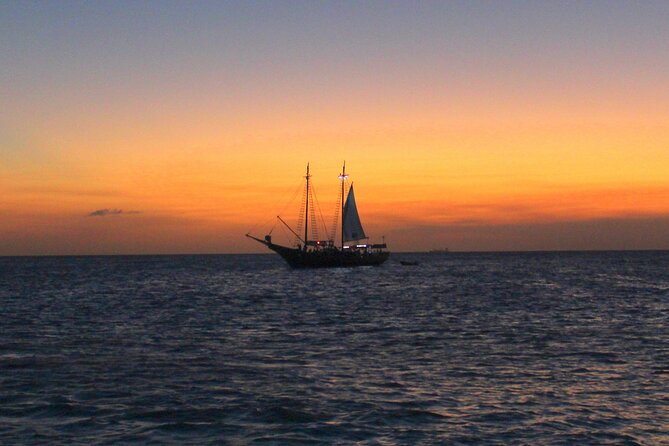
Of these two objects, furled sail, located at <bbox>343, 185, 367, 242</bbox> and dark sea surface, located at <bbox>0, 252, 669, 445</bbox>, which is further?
furled sail, located at <bbox>343, 185, 367, 242</bbox>

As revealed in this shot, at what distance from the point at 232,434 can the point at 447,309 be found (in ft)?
120

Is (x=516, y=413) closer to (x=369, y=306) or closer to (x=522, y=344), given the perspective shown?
(x=522, y=344)

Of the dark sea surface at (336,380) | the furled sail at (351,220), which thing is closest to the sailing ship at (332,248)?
the furled sail at (351,220)

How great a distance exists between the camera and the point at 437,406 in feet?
60.3

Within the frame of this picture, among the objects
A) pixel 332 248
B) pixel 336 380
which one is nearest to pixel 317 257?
pixel 332 248

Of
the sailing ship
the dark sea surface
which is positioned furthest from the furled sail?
the dark sea surface

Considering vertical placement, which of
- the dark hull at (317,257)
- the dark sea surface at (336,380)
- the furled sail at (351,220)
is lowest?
the dark sea surface at (336,380)

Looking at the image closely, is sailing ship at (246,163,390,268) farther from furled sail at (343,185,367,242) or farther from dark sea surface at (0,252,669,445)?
dark sea surface at (0,252,669,445)

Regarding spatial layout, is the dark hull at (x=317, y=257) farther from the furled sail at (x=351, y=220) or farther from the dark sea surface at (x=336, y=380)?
the dark sea surface at (x=336, y=380)

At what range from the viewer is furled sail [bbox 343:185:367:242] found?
5379 inches

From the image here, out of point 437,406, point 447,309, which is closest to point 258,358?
point 437,406

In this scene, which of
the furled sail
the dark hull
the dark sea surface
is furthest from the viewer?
the dark hull

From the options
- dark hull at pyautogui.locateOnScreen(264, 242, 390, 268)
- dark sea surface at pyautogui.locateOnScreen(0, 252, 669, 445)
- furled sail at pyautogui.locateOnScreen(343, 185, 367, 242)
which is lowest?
dark sea surface at pyautogui.locateOnScreen(0, 252, 669, 445)

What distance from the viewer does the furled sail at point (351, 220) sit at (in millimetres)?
136625
